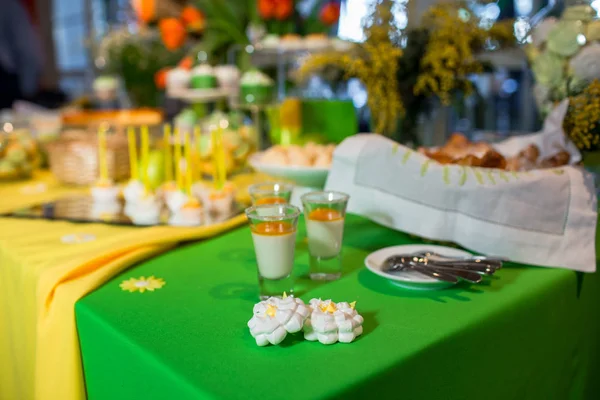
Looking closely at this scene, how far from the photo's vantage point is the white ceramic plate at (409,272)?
0.83 meters

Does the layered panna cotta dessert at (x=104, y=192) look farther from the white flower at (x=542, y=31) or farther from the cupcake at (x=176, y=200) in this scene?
the white flower at (x=542, y=31)

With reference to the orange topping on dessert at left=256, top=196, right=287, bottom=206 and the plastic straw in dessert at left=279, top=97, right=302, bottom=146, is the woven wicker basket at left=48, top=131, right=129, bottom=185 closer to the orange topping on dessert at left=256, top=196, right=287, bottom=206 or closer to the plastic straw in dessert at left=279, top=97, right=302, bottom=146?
the plastic straw in dessert at left=279, top=97, right=302, bottom=146

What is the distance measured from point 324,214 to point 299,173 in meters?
0.36

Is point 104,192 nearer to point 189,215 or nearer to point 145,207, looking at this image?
point 145,207

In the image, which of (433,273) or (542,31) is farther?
(542,31)

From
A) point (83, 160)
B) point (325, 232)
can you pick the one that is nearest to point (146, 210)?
point (83, 160)

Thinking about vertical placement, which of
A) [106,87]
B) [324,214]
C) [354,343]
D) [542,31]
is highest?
[542,31]

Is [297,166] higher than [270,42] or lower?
→ lower

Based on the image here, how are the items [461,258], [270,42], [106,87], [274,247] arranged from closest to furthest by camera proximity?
[274,247], [461,258], [270,42], [106,87]

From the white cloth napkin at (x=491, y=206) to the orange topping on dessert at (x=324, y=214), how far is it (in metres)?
0.22

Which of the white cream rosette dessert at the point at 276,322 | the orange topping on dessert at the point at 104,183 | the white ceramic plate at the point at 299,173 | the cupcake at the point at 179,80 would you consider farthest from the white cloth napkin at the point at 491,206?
the cupcake at the point at 179,80

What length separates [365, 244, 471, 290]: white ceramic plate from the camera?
0.83 m

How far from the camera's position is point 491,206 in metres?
0.99

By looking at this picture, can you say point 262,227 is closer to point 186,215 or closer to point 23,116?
point 186,215
